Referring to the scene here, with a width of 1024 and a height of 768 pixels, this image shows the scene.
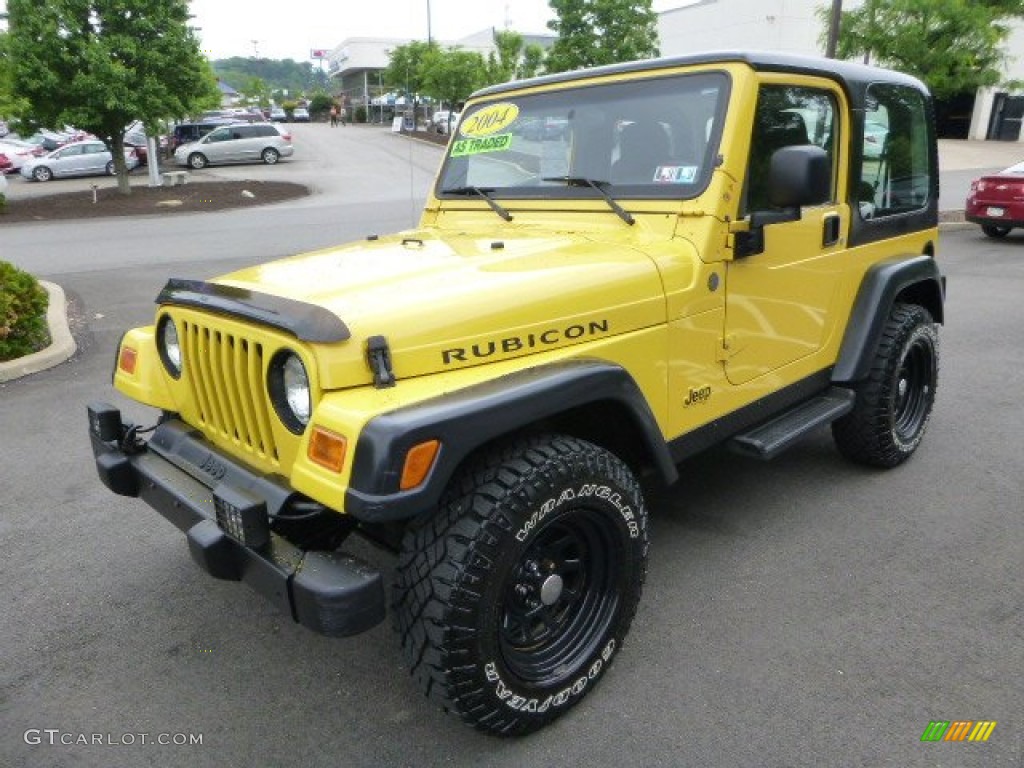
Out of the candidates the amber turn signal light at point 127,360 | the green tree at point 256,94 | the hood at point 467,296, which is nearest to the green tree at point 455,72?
the amber turn signal light at point 127,360

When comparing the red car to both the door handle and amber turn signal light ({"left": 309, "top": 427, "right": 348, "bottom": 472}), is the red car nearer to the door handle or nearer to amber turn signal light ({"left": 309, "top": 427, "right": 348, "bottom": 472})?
the door handle

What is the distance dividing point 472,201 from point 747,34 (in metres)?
41.5

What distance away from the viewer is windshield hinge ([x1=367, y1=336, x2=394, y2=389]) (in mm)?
2195

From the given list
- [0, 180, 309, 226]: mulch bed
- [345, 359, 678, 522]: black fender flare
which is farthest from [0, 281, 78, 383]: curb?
[0, 180, 309, 226]: mulch bed

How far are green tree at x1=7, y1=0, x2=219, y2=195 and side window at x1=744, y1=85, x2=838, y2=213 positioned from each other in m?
18.5

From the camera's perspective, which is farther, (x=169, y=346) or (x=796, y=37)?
(x=796, y=37)

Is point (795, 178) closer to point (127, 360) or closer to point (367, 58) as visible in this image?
point (127, 360)

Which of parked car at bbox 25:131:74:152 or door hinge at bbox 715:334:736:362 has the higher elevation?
parked car at bbox 25:131:74:152

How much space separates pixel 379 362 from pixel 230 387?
62 centimetres

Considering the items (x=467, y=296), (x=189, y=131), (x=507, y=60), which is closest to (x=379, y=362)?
(x=467, y=296)

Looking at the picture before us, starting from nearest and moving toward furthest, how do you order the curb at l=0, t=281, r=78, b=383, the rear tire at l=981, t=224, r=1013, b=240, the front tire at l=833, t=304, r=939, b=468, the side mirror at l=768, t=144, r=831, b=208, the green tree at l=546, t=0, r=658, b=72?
the side mirror at l=768, t=144, r=831, b=208, the front tire at l=833, t=304, r=939, b=468, the curb at l=0, t=281, r=78, b=383, the rear tire at l=981, t=224, r=1013, b=240, the green tree at l=546, t=0, r=658, b=72

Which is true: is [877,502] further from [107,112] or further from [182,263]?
[107,112]

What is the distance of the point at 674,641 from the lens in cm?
292

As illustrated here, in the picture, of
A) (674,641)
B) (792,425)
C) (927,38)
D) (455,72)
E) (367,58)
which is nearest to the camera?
(674,641)
